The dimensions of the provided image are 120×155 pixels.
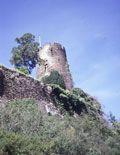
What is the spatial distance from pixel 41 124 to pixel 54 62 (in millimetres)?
14615

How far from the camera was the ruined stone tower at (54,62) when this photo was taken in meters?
24.3

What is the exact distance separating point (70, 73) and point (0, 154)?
18.8m

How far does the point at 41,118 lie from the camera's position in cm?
1140

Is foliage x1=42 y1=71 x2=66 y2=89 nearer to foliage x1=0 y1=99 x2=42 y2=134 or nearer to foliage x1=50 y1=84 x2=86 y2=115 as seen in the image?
foliage x1=50 y1=84 x2=86 y2=115

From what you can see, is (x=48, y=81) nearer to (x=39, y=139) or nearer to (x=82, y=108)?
(x=82, y=108)

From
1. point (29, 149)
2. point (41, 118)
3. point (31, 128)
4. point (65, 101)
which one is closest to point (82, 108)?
point (65, 101)

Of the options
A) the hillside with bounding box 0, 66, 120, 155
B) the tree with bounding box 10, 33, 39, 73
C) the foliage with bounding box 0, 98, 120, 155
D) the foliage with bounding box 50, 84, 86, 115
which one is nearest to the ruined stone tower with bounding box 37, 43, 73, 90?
the tree with bounding box 10, 33, 39, 73

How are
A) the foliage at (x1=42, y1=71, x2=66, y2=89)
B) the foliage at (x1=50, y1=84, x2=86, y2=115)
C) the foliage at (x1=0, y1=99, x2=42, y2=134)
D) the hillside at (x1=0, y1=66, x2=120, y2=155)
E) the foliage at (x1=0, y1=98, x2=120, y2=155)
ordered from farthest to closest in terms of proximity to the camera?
the foliage at (x1=42, y1=71, x2=66, y2=89), the foliage at (x1=50, y1=84, x2=86, y2=115), the foliage at (x1=0, y1=99, x2=42, y2=134), the hillside at (x1=0, y1=66, x2=120, y2=155), the foliage at (x1=0, y1=98, x2=120, y2=155)

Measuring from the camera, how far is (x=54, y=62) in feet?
82.2

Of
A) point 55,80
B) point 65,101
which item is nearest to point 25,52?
point 55,80

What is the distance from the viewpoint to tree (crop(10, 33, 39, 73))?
2145 centimetres

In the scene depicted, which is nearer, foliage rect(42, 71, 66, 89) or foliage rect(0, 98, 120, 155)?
foliage rect(0, 98, 120, 155)

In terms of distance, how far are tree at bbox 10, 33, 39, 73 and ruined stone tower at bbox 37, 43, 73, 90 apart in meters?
1.61

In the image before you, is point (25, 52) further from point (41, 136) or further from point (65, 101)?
point (41, 136)
